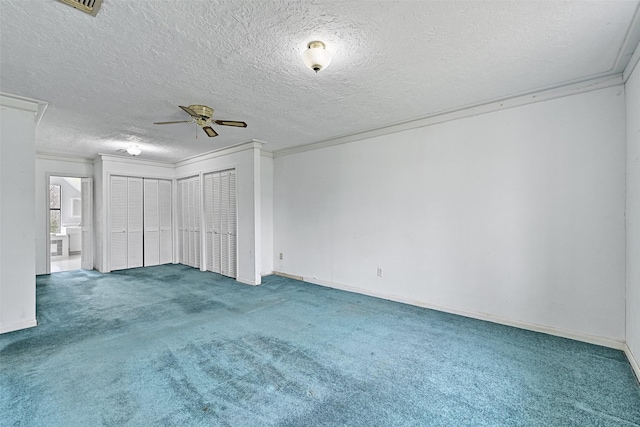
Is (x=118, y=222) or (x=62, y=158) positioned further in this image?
(x=118, y=222)

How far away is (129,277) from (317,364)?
484 cm

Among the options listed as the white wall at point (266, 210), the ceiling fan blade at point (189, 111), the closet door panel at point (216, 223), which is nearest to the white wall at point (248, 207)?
the white wall at point (266, 210)

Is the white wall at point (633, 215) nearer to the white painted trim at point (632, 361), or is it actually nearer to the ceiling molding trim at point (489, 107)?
the white painted trim at point (632, 361)

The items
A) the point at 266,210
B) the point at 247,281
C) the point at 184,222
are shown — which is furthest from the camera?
the point at 184,222

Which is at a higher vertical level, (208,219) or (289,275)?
(208,219)

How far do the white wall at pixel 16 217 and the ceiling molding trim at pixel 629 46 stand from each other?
17.6 ft

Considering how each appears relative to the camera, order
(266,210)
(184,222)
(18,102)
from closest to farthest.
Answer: (18,102)
(266,210)
(184,222)

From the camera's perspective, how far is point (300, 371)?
225cm

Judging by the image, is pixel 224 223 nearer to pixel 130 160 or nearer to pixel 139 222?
pixel 139 222

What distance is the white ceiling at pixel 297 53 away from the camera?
1781 mm

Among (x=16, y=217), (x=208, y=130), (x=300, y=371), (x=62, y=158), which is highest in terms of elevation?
(x=62, y=158)

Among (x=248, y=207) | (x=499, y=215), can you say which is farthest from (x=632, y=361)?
(x=248, y=207)

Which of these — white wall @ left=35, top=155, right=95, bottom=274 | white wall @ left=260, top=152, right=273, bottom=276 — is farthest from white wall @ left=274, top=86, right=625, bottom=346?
white wall @ left=35, top=155, right=95, bottom=274

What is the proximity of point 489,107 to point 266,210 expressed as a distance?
4.05 m
